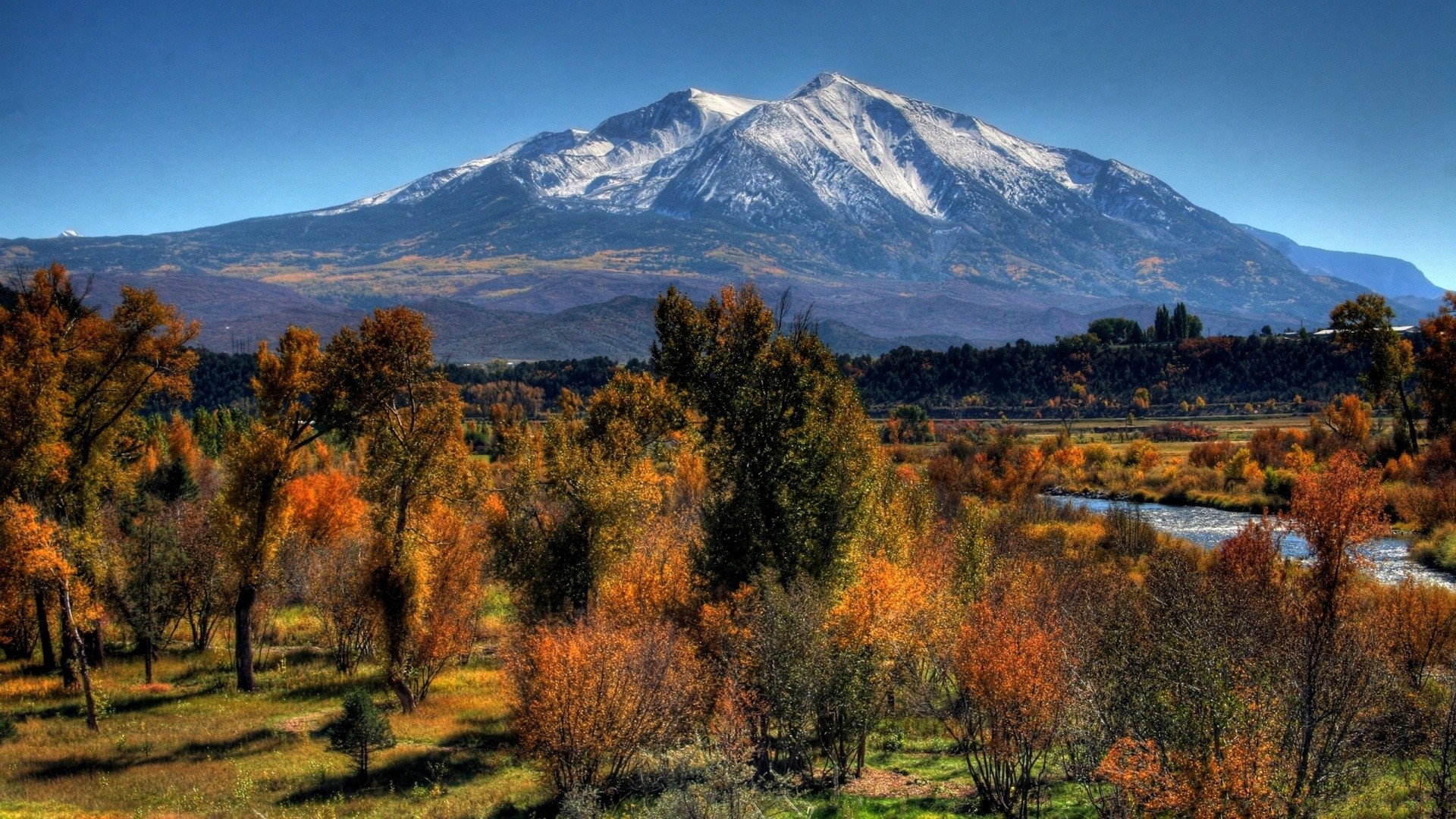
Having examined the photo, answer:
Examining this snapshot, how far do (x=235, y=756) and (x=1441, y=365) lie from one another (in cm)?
7048

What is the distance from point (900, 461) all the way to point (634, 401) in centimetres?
6596

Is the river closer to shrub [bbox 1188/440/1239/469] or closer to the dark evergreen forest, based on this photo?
shrub [bbox 1188/440/1239/469]

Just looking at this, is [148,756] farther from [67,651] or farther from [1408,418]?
[1408,418]

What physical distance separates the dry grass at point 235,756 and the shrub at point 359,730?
785 millimetres

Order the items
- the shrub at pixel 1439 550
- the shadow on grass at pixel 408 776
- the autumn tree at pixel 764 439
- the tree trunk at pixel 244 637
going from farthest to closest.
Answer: the shrub at pixel 1439 550, the tree trunk at pixel 244 637, the autumn tree at pixel 764 439, the shadow on grass at pixel 408 776

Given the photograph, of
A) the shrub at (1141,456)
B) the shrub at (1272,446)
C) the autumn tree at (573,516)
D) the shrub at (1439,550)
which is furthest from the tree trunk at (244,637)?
the shrub at (1141,456)

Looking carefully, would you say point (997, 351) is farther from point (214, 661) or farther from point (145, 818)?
point (145, 818)

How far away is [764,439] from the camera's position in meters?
33.1

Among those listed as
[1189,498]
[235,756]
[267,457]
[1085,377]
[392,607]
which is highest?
[267,457]

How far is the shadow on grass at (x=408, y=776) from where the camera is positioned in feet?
84.5

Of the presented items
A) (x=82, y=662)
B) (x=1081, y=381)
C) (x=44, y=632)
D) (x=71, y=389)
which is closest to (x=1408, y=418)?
(x=82, y=662)

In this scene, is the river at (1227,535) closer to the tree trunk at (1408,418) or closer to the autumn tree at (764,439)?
the tree trunk at (1408,418)

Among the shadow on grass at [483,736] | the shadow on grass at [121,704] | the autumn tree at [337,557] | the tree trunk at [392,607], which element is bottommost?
the shadow on grass at [483,736]

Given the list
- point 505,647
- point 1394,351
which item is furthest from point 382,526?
point 1394,351
